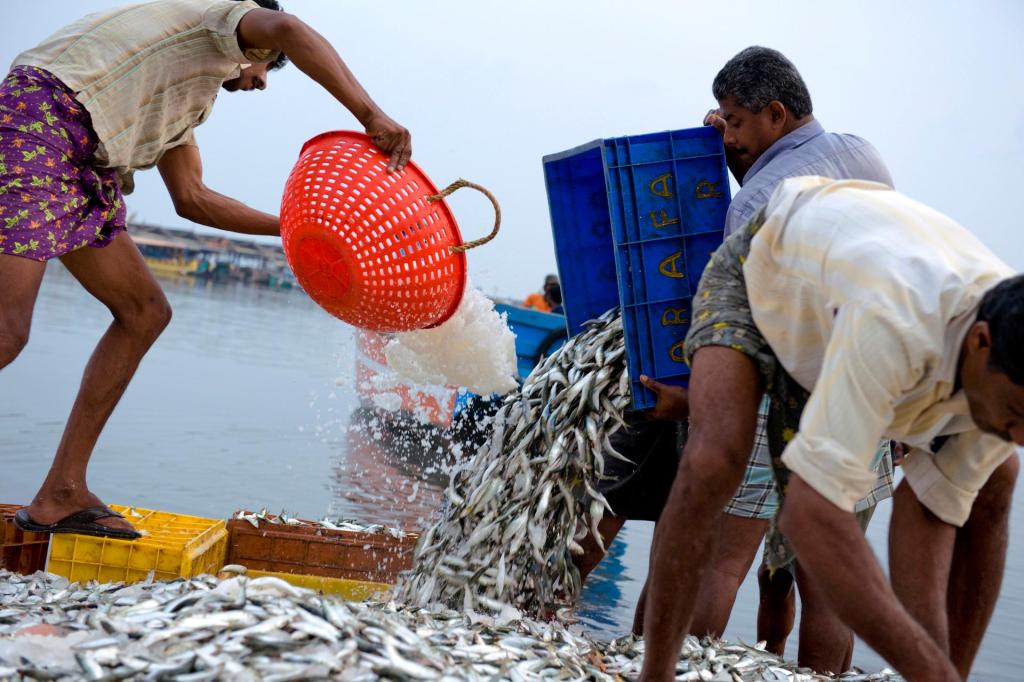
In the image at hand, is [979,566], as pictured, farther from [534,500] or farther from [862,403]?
[534,500]

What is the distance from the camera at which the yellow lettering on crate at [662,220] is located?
3341mm

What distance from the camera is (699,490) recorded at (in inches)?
97.9

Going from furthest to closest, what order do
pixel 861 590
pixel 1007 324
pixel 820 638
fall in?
pixel 820 638, pixel 861 590, pixel 1007 324

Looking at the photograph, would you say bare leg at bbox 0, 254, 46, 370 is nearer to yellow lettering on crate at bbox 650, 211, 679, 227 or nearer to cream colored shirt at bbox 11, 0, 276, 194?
cream colored shirt at bbox 11, 0, 276, 194

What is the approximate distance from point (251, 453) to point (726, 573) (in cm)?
502

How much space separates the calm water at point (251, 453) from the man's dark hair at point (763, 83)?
2.13 meters

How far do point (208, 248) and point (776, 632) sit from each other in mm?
44537

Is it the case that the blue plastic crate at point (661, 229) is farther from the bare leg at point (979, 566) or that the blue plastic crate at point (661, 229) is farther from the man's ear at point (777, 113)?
the bare leg at point (979, 566)

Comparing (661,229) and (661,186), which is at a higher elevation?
(661,186)

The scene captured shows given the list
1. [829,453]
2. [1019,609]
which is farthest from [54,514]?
[1019,609]

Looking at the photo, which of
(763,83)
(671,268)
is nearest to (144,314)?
(671,268)

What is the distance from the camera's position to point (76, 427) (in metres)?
3.68

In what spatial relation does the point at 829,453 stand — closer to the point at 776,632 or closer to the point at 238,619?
the point at 238,619

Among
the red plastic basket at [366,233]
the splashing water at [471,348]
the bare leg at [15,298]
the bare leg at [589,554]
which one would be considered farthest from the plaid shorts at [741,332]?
the bare leg at [15,298]
